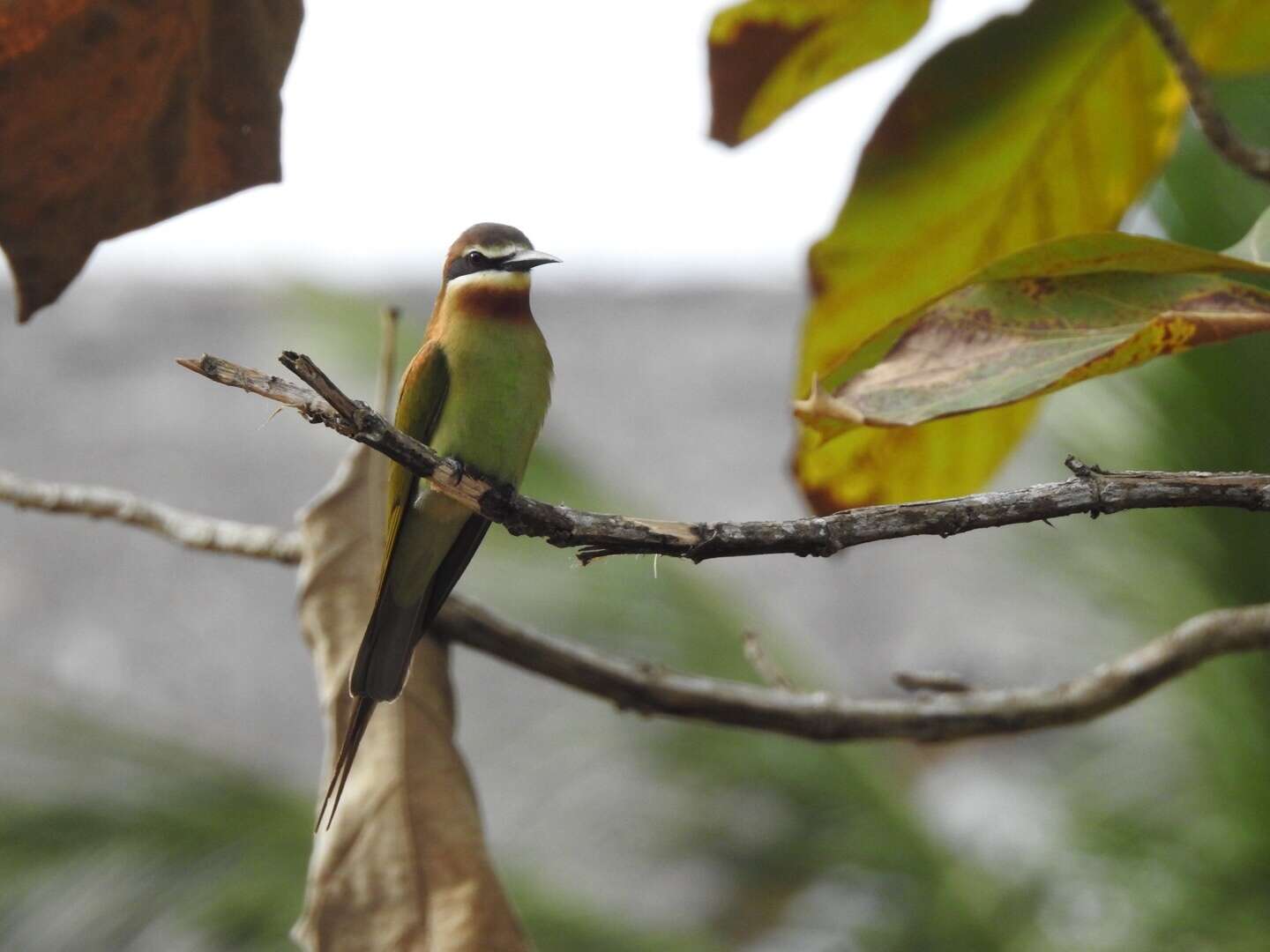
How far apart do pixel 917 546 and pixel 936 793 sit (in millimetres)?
1473

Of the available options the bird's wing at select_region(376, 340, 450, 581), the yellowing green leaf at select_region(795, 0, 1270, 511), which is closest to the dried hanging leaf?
the bird's wing at select_region(376, 340, 450, 581)

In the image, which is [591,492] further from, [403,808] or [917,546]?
[403,808]

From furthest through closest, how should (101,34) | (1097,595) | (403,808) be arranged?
(1097,595) → (403,808) → (101,34)

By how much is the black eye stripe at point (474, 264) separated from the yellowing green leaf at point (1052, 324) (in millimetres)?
709

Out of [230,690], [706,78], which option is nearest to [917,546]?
[230,690]

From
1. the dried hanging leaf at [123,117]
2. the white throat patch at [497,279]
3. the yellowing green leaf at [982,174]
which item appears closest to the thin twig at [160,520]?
the white throat patch at [497,279]

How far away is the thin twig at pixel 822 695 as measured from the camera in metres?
1.63

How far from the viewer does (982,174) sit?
178 cm

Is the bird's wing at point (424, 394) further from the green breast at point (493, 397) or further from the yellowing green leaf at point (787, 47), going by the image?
the yellowing green leaf at point (787, 47)

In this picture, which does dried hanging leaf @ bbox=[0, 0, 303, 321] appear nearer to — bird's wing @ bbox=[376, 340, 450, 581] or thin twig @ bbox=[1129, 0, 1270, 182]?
bird's wing @ bbox=[376, 340, 450, 581]

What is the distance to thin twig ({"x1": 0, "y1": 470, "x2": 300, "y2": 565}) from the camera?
5.81 ft

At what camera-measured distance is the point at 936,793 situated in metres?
6.93

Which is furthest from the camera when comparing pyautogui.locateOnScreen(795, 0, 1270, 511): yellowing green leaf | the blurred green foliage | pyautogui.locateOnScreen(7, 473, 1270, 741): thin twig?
the blurred green foliage

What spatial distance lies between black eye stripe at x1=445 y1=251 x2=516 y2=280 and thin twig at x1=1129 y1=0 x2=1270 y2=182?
83 cm
